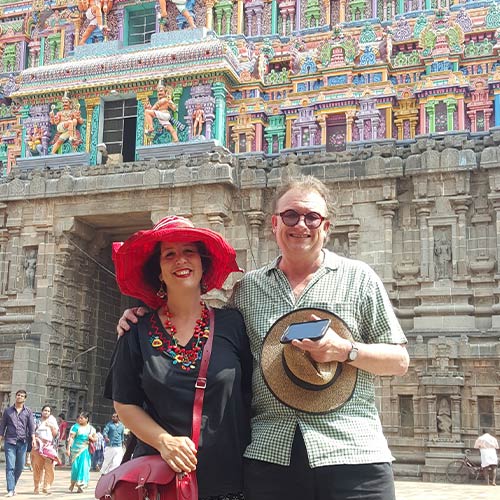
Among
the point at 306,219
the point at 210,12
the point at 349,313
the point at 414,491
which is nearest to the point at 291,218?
the point at 306,219

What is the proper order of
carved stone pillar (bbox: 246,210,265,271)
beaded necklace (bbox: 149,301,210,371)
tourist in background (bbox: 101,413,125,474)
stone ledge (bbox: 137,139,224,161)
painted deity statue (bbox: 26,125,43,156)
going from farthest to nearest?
painted deity statue (bbox: 26,125,43,156)
stone ledge (bbox: 137,139,224,161)
carved stone pillar (bbox: 246,210,265,271)
tourist in background (bbox: 101,413,125,474)
beaded necklace (bbox: 149,301,210,371)

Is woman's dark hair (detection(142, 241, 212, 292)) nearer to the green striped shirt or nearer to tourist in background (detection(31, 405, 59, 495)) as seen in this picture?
the green striped shirt

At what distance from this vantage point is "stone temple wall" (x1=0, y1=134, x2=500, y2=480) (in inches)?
774

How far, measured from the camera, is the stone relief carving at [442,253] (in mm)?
21375

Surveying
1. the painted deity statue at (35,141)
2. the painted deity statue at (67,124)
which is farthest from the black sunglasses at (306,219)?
the painted deity statue at (35,141)

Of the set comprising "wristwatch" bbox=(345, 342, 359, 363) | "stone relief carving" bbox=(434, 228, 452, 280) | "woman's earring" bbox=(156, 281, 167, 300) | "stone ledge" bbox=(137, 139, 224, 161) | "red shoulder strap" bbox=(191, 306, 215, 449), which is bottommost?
"red shoulder strap" bbox=(191, 306, 215, 449)

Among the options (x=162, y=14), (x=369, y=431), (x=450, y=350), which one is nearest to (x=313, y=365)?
(x=369, y=431)

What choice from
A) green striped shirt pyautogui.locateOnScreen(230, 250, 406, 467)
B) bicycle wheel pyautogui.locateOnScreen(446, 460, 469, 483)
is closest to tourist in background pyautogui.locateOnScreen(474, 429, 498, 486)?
bicycle wheel pyautogui.locateOnScreen(446, 460, 469, 483)

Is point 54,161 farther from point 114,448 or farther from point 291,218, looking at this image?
point 291,218

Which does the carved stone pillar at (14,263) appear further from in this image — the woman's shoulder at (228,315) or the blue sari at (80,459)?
the woman's shoulder at (228,315)

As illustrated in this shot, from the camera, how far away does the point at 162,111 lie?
26.8 metres

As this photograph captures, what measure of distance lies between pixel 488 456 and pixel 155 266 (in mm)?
15872

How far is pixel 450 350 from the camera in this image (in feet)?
64.7

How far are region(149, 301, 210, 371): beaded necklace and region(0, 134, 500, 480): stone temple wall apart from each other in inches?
660
